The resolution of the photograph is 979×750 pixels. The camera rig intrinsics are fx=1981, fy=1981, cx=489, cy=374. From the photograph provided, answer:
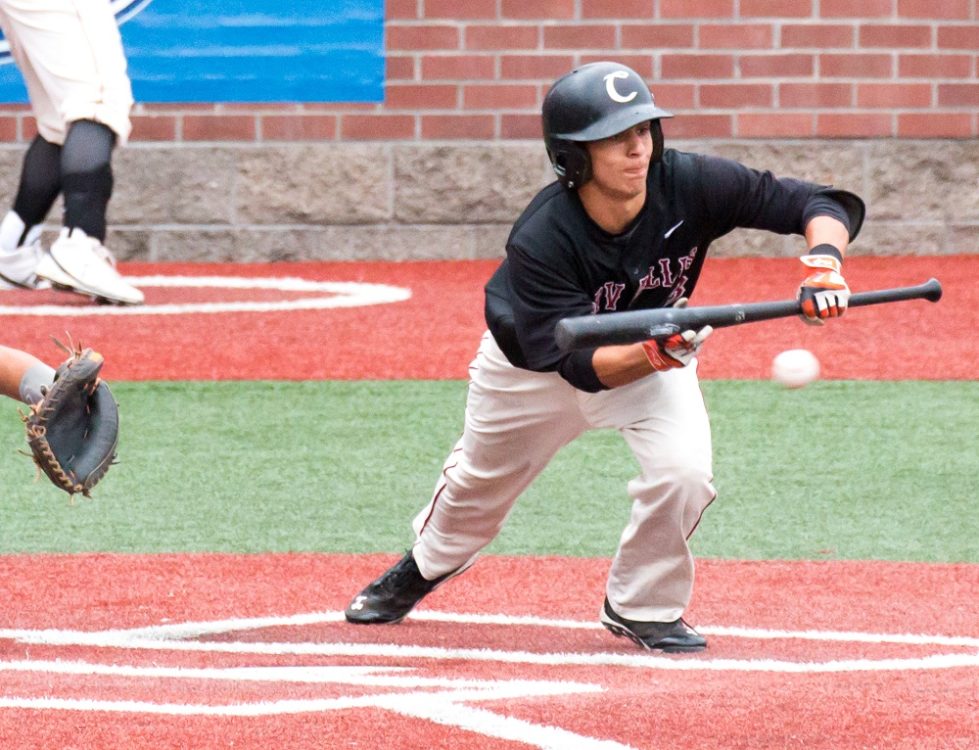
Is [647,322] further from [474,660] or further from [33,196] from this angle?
[33,196]

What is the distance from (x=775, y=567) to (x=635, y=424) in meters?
0.96

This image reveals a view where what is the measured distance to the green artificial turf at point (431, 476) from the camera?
568 cm

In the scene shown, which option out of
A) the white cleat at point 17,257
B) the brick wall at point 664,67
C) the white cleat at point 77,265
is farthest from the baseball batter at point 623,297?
the brick wall at point 664,67

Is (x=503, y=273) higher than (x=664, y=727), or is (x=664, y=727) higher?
(x=503, y=273)

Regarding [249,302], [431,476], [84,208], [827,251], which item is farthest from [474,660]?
[249,302]

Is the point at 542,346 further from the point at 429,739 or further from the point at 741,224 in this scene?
the point at 429,739

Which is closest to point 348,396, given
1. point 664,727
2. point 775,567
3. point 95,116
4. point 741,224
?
point 95,116

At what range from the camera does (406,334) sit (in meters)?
9.16

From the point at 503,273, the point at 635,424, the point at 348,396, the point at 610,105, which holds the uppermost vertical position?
the point at 610,105

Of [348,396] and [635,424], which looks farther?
[348,396]

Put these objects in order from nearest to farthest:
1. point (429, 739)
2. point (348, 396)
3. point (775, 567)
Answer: point (429, 739), point (775, 567), point (348, 396)

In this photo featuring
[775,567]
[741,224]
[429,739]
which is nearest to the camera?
[429,739]

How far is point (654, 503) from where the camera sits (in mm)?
4402

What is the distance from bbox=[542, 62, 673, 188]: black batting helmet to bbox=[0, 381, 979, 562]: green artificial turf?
1.46 meters
